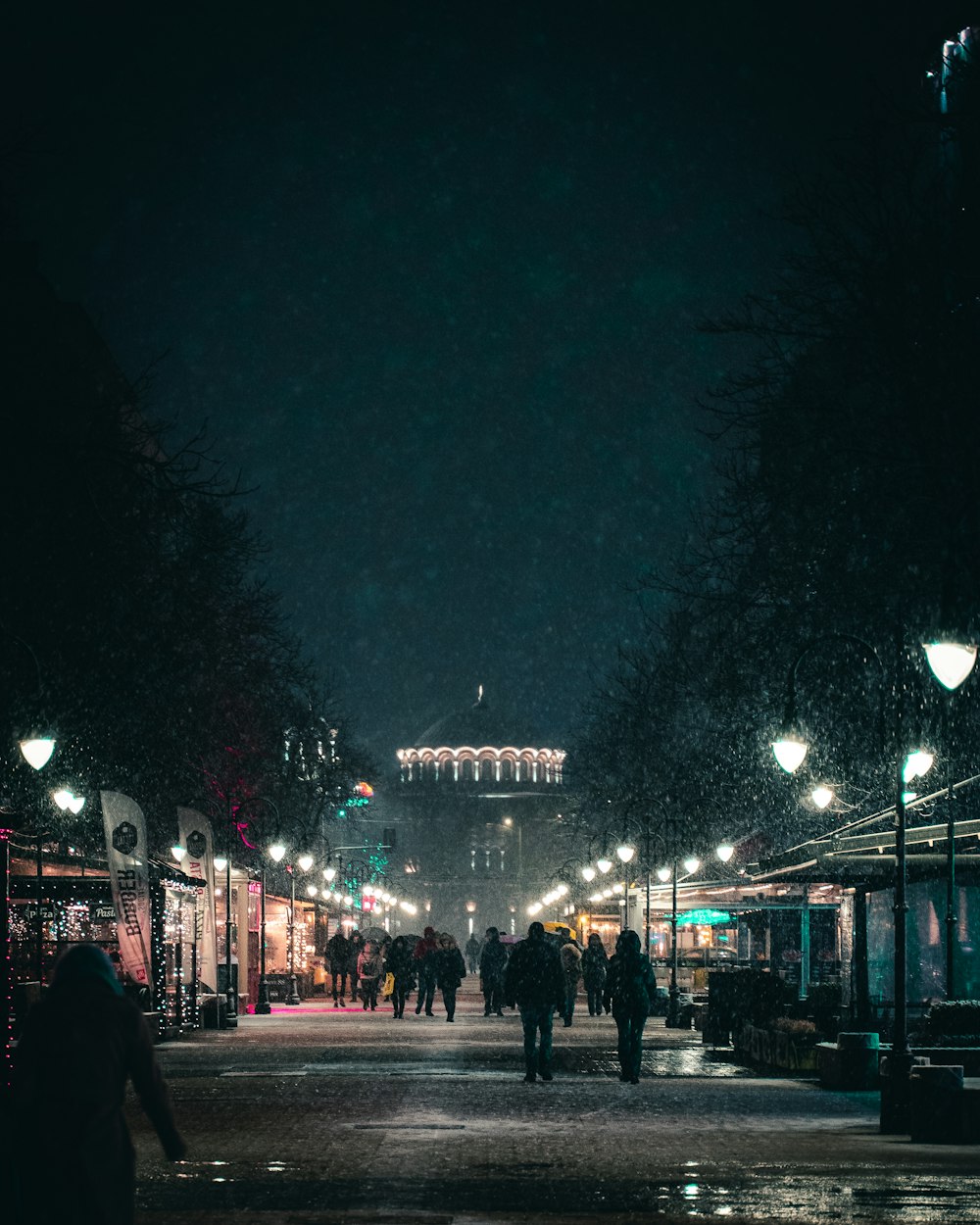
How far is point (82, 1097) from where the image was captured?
7.88 metres

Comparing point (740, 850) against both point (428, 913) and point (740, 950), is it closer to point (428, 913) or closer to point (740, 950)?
point (740, 950)

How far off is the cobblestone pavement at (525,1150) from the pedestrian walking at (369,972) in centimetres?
2149

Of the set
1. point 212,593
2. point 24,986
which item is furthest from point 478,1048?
point 212,593

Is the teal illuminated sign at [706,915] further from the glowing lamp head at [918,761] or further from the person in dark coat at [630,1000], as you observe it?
the person in dark coat at [630,1000]

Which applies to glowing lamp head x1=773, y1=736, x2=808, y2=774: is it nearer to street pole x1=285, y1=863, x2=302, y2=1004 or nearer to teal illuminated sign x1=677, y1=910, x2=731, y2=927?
teal illuminated sign x1=677, y1=910, x2=731, y2=927

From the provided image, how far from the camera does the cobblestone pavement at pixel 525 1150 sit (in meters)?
12.7

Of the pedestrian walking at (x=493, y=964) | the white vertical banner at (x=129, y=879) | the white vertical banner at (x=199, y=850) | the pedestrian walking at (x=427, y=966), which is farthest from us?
the pedestrian walking at (x=427, y=966)

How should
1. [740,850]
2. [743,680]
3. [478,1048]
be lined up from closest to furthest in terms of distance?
[478,1048] < [743,680] < [740,850]

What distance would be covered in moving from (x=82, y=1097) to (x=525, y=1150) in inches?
340

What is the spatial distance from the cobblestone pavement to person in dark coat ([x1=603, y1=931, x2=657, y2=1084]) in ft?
1.73

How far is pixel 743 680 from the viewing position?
38969 millimetres

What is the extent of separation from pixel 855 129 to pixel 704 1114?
41.8 feet

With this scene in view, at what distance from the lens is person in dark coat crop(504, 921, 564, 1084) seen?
22906mm

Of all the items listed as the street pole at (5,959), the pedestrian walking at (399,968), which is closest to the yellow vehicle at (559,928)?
the pedestrian walking at (399,968)
